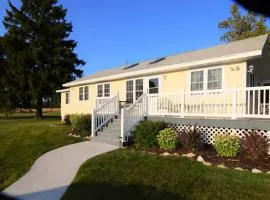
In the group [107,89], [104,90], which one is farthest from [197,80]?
[104,90]

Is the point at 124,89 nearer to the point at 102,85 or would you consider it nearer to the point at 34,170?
the point at 102,85

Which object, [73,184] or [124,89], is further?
[124,89]

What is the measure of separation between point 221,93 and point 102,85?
12240 mm

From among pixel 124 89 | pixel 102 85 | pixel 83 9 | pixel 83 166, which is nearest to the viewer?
pixel 83 166

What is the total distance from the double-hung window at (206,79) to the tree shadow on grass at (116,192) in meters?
7.98

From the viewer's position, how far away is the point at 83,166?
9.67m

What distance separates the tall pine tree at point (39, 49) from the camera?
113 ft

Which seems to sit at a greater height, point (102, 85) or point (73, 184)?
point (102, 85)

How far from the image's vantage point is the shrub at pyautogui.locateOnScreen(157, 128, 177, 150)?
11281mm

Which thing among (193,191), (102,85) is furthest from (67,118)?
(193,191)

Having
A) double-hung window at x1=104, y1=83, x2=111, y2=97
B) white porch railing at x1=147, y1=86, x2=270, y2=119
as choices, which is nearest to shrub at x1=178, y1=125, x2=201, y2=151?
white porch railing at x1=147, y1=86, x2=270, y2=119

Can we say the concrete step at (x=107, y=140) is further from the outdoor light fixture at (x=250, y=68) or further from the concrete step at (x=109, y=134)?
the outdoor light fixture at (x=250, y=68)

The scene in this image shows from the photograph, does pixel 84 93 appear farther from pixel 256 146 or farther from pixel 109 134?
pixel 256 146

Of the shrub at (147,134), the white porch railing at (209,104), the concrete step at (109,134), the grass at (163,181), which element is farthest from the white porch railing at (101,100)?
the grass at (163,181)
